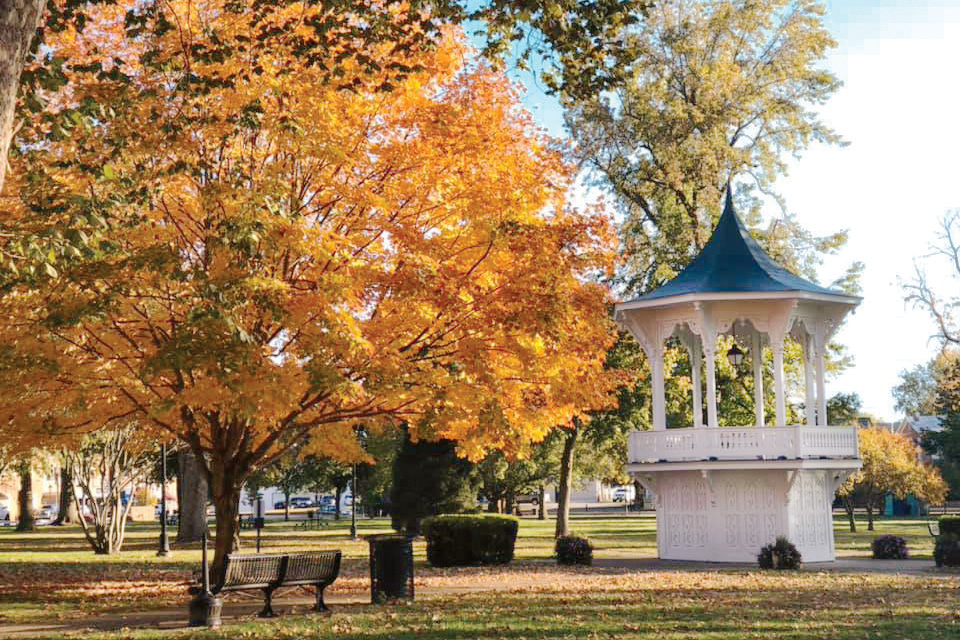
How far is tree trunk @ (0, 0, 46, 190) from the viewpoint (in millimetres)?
6805

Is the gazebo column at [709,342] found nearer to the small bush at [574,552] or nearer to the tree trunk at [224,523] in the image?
the small bush at [574,552]

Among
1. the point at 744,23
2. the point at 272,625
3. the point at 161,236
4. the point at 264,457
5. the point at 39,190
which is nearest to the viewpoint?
Result: the point at 272,625

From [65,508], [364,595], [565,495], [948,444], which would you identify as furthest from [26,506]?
[948,444]

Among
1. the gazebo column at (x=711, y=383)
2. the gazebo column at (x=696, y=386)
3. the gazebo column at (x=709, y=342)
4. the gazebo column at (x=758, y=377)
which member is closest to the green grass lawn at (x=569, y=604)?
the gazebo column at (x=711, y=383)

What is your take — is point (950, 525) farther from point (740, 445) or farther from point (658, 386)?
point (658, 386)

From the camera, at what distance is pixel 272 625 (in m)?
12.7

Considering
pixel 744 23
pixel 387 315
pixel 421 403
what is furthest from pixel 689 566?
pixel 744 23

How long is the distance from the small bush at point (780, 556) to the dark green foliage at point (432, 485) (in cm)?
1956

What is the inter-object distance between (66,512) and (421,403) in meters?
61.5

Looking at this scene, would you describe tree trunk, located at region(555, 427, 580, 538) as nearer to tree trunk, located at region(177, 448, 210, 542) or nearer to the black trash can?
tree trunk, located at region(177, 448, 210, 542)

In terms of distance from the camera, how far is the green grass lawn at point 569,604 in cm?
1177

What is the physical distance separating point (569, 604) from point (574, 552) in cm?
865

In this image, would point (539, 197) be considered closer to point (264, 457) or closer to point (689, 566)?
point (264, 457)

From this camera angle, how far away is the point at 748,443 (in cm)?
2372
